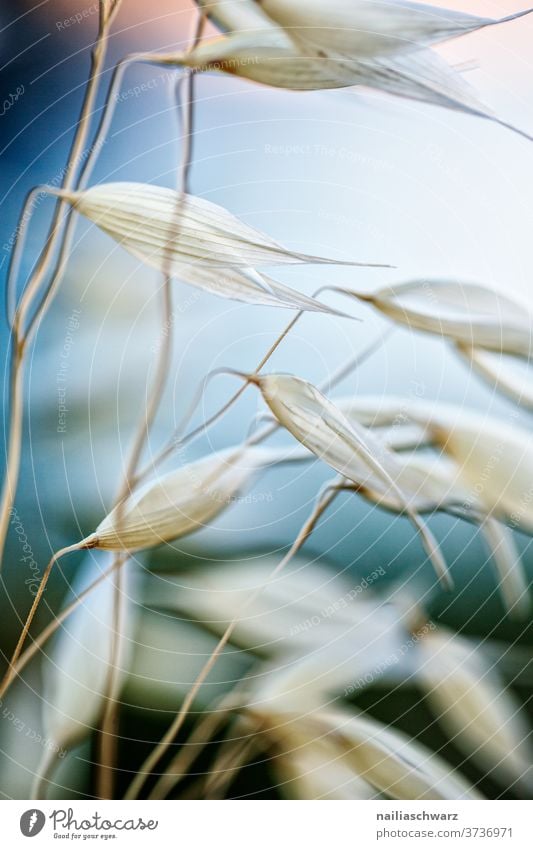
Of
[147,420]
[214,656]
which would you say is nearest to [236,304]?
[147,420]

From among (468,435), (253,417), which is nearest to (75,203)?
(253,417)

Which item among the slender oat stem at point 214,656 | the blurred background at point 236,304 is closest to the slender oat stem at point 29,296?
the blurred background at point 236,304

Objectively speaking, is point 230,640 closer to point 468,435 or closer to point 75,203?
point 468,435

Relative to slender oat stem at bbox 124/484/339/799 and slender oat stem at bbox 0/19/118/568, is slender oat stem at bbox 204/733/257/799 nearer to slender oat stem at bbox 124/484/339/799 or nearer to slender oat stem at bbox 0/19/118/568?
slender oat stem at bbox 124/484/339/799
